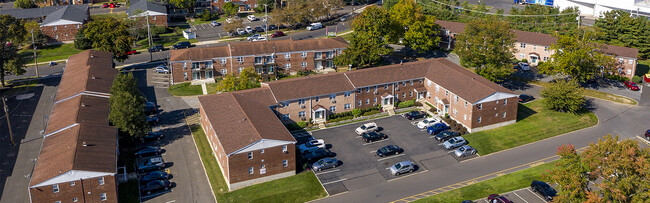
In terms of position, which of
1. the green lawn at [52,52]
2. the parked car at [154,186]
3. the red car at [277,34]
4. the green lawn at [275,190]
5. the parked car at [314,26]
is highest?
the parked car at [314,26]

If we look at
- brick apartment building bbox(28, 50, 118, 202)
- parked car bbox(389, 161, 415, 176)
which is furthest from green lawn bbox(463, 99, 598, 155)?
brick apartment building bbox(28, 50, 118, 202)

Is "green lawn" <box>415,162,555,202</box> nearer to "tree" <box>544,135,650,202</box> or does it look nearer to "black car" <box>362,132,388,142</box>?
"tree" <box>544,135,650,202</box>

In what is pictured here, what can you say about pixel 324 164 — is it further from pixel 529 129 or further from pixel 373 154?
pixel 529 129

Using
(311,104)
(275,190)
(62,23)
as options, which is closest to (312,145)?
(311,104)

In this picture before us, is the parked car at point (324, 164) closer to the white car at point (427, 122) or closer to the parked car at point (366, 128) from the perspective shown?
the parked car at point (366, 128)

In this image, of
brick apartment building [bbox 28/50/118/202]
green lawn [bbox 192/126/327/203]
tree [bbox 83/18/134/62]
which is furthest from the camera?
tree [bbox 83/18/134/62]

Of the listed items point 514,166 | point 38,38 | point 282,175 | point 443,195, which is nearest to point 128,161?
point 282,175

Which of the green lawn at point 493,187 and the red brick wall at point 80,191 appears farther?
the green lawn at point 493,187

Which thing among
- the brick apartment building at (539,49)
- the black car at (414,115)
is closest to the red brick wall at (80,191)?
the black car at (414,115)
